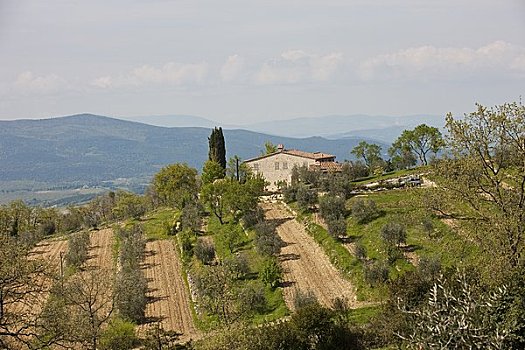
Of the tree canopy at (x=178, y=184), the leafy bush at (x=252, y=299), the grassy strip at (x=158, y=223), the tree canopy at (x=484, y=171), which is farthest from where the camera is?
the tree canopy at (x=178, y=184)

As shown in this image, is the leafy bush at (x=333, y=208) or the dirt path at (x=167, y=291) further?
the leafy bush at (x=333, y=208)

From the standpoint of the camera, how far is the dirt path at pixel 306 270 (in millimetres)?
37406

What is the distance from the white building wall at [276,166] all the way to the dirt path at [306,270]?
84.4ft

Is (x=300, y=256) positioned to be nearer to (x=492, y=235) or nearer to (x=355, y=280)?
(x=355, y=280)

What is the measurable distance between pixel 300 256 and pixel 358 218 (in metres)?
5.97

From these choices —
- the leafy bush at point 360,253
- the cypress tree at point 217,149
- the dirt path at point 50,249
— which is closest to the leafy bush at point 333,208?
the leafy bush at point 360,253

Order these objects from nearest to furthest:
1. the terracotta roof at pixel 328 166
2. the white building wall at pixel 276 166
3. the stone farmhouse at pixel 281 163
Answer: the terracotta roof at pixel 328 166, the stone farmhouse at pixel 281 163, the white building wall at pixel 276 166

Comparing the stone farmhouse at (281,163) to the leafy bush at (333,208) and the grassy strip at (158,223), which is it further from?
the leafy bush at (333,208)

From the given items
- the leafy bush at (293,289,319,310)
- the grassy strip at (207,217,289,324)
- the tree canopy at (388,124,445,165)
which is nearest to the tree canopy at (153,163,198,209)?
the grassy strip at (207,217,289,324)

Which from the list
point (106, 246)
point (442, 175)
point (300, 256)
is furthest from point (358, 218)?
point (106, 246)

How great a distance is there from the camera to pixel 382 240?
4144 centimetres

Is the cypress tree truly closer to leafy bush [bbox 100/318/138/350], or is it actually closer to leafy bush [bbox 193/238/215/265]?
leafy bush [bbox 193/238/215/265]

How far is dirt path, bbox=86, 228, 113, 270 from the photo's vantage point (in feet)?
172

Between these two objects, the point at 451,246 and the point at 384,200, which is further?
the point at 384,200
